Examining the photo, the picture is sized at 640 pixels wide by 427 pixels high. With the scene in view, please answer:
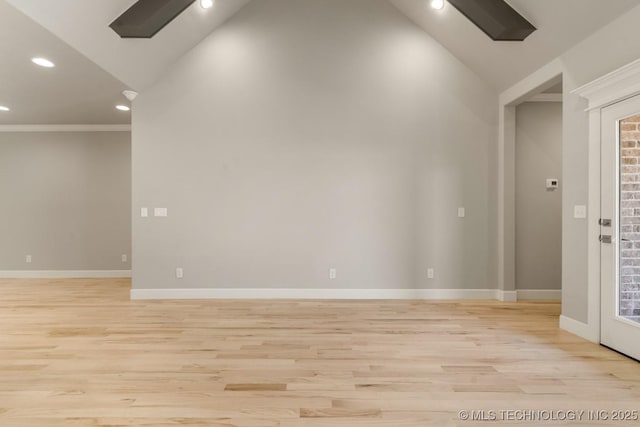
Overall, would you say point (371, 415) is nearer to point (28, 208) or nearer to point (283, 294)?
point (283, 294)

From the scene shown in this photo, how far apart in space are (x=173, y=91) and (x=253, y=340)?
11.4ft

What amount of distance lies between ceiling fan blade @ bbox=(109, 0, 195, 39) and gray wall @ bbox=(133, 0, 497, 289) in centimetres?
111

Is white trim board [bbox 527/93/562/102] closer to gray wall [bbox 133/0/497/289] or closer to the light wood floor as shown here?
gray wall [bbox 133/0/497/289]

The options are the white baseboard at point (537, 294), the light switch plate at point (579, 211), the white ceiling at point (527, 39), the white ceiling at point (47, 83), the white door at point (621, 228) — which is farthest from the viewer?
the white baseboard at point (537, 294)

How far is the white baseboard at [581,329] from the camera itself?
2897 mm

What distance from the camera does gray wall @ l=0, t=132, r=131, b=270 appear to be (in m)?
5.98

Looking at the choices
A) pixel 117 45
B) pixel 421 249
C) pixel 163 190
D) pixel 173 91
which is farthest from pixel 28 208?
pixel 421 249

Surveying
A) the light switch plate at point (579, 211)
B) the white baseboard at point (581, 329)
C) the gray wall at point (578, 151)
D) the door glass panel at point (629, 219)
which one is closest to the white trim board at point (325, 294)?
the white baseboard at point (581, 329)

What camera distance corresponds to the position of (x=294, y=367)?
2.39m

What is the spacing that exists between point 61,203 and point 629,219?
8038mm

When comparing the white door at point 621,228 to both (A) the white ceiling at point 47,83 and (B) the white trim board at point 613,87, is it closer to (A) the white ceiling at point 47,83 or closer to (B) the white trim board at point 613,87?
(B) the white trim board at point 613,87

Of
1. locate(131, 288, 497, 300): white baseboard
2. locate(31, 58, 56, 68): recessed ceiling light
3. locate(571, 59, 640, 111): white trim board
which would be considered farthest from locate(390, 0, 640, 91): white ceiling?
locate(31, 58, 56, 68): recessed ceiling light

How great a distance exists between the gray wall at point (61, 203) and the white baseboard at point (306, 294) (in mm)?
2176

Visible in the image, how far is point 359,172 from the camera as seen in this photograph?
4477mm
